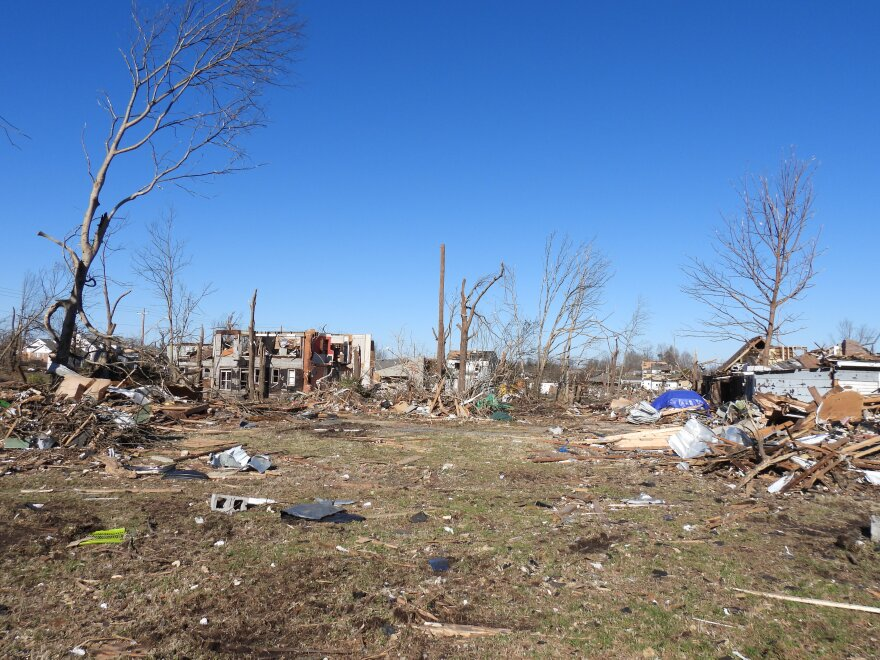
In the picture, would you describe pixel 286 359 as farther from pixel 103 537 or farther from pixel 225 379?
pixel 103 537

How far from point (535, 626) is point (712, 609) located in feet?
4.39

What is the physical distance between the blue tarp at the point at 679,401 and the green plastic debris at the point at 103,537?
17.1 m

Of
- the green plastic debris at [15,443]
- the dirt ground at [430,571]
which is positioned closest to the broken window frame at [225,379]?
the green plastic debris at [15,443]

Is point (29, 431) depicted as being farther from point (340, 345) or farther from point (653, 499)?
point (340, 345)

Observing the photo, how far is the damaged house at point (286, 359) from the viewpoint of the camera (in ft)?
104

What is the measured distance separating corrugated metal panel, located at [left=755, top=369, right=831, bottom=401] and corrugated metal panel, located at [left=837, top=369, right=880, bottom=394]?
34 cm

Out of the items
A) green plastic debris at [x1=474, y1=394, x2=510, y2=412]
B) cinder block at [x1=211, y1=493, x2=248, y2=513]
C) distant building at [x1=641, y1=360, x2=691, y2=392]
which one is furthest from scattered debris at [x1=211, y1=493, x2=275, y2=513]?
distant building at [x1=641, y1=360, x2=691, y2=392]

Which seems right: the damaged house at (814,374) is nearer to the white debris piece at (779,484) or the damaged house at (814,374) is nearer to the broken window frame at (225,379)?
the white debris piece at (779,484)

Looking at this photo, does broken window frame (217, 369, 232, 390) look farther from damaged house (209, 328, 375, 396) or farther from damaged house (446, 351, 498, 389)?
damaged house (446, 351, 498, 389)

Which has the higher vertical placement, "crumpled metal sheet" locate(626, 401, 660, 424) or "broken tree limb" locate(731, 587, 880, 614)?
"crumpled metal sheet" locate(626, 401, 660, 424)

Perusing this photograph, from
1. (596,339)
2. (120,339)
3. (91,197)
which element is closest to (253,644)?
(91,197)

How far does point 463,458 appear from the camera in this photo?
11414mm

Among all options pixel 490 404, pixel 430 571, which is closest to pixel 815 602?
pixel 430 571

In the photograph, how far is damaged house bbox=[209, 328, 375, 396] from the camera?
3184 centimetres
